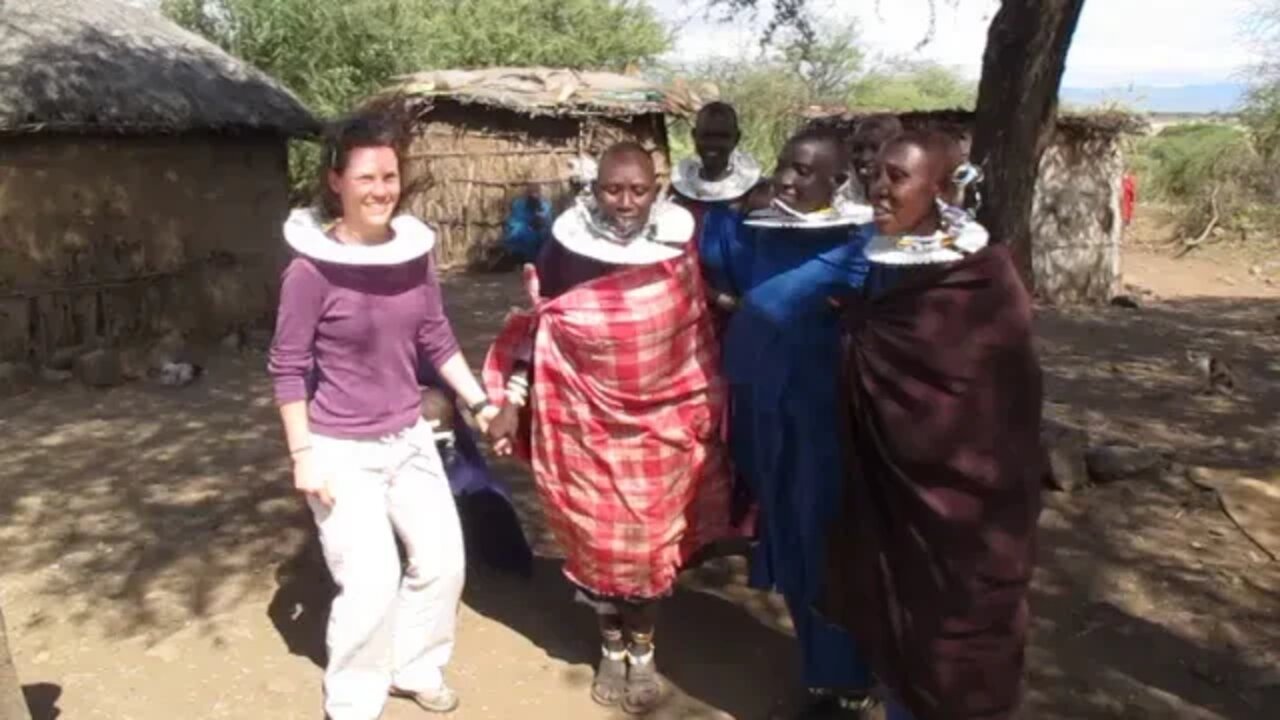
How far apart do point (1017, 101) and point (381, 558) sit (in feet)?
10.0

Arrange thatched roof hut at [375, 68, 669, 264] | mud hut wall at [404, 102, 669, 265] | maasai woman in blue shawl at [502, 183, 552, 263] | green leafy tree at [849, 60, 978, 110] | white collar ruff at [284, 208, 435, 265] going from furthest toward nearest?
green leafy tree at [849, 60, 978, 110], mud hut wall at [404, 102, 669, 265], thatched roof hut at [375, 68, 669, 264], maasai woman in blue shawl at [502, 183, 552, 263], white collar ruff at [284, 208, 435, 265]

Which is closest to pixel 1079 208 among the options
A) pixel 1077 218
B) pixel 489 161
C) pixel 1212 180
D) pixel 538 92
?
pixel 1077 218

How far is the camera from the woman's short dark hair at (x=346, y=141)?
9.93 feet

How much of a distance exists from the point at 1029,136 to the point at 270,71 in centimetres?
1557

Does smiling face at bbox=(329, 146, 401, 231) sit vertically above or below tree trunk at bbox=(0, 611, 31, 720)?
above

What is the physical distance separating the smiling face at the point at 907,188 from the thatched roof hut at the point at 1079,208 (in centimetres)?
1123

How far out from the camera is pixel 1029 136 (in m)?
4.91

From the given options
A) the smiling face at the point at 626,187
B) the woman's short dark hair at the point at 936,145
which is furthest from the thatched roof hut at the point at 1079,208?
the woman's short dark hair at the point at 936,145

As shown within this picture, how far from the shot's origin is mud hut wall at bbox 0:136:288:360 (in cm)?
866

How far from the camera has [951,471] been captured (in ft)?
8.50

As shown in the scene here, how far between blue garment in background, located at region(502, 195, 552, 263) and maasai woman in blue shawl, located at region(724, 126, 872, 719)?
11680 millimetres

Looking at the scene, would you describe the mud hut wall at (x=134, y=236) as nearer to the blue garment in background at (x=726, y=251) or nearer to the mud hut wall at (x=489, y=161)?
the mud hut wall at (x=489, y=161)

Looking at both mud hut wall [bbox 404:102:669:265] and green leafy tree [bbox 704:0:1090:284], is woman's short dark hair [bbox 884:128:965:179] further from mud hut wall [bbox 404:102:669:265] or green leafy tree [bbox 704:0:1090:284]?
mud hut wall [bbox 404:102:669:265]

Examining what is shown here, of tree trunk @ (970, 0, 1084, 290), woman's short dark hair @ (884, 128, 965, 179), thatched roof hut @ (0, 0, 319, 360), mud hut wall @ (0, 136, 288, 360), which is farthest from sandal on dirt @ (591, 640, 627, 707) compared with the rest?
mud hut wall @ (0, 136, 288, 360)
